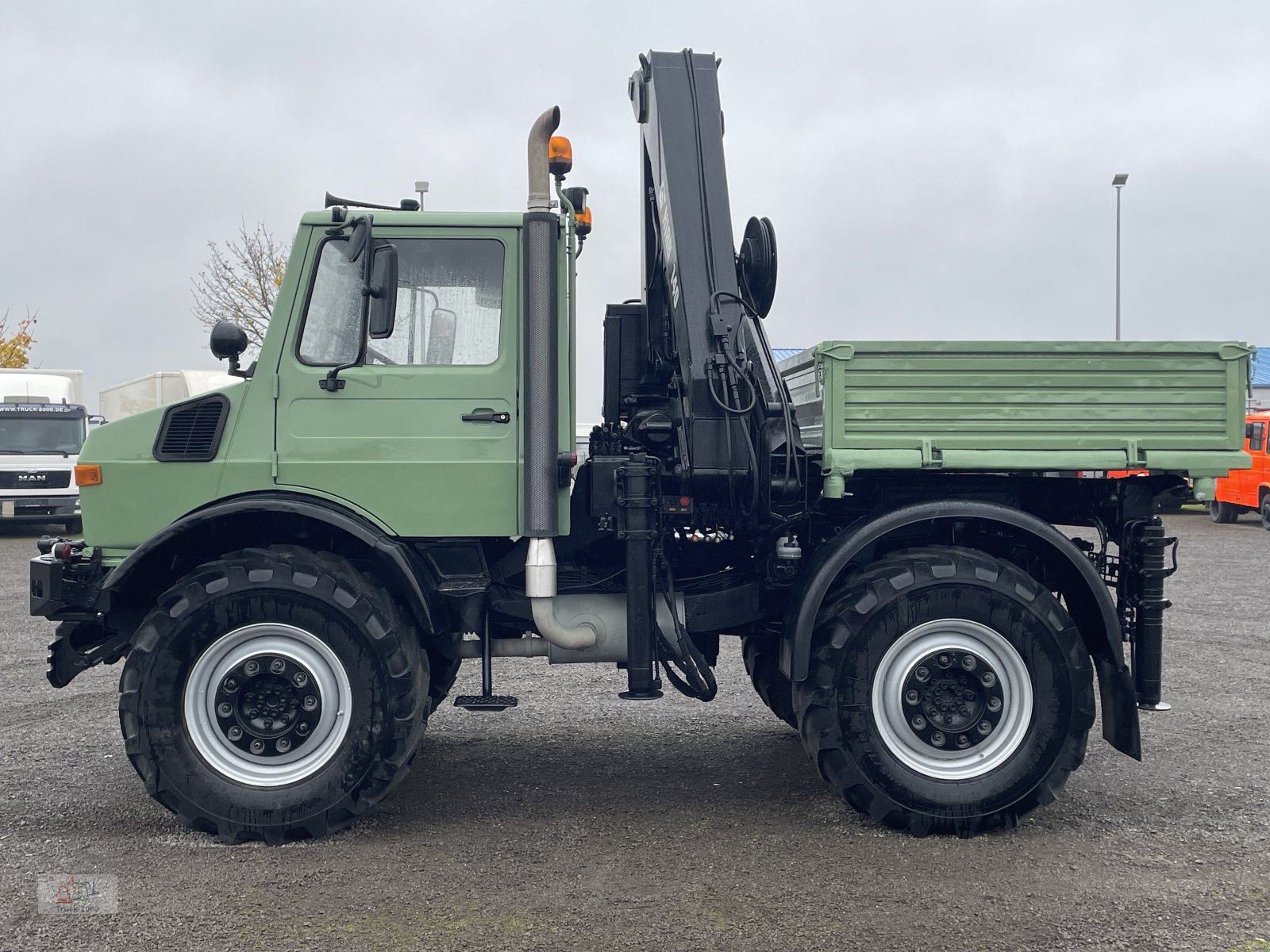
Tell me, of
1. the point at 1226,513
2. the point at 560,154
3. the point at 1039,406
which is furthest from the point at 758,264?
the point at 1226,513

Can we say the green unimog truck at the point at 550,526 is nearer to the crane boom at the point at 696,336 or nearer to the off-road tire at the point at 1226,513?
the crane boom at the point at 696,336

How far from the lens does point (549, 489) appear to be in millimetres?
4934

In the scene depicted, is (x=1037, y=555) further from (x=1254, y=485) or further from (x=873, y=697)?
(x=1254, y=485)

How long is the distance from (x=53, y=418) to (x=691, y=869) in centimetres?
Answer: 1972

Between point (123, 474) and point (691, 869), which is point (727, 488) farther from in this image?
point (123, 474)

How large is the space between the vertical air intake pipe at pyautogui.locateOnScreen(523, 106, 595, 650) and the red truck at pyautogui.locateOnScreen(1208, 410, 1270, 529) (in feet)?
65.8

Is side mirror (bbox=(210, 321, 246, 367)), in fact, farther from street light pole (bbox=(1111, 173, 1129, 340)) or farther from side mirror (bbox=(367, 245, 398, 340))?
street light pole (bbox=(1111, 173, 1129, 340))

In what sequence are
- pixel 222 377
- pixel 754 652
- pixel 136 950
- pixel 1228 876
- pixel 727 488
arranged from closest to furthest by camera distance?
pixel 136 950
pixel 1228 876
pixel 727 488
pixel 754 652
pixel 222 377

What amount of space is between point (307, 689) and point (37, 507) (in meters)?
18.1

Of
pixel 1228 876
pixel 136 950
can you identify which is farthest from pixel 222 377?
pixel 1228 876

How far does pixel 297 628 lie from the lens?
4.77m

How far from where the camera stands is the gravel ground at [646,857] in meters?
3.81

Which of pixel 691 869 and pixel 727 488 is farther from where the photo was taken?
pixel 727 488

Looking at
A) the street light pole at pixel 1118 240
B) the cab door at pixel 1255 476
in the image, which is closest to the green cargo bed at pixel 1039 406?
the cab door at pixel 1255 476
